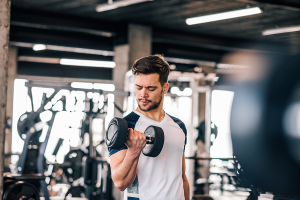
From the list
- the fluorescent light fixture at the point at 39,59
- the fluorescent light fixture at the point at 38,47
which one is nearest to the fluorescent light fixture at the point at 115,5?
the fluorescent light fixture at the point at 38,47

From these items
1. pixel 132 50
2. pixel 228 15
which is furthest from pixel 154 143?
pixel 132 50

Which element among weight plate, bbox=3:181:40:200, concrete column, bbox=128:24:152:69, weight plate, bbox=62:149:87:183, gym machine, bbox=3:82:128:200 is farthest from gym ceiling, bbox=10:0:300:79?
weight plate, bbox=3:181:40:200

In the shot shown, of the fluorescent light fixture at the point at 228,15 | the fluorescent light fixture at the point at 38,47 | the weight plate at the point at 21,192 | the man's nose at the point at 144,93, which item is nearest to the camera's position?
the man's nose at the point at 144,93

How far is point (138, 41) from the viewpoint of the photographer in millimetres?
6699

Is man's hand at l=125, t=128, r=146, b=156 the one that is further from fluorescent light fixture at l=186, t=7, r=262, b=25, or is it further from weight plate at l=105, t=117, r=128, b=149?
fluorescent light fixture at l=186, t=7, r=262, b=25

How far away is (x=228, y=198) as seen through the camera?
20.7ft

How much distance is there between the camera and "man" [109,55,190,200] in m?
1.24

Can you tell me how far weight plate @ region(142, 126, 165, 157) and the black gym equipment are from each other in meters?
0.26

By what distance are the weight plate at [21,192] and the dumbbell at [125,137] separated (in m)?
2.59

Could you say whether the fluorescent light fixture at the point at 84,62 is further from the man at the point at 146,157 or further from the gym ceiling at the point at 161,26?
the man at the point at 146,157

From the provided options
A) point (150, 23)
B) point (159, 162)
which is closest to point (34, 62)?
point (150, 23)

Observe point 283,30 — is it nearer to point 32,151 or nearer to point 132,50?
point 132,50

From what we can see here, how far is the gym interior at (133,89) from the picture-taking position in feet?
3.95

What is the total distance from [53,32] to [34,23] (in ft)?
2.42
